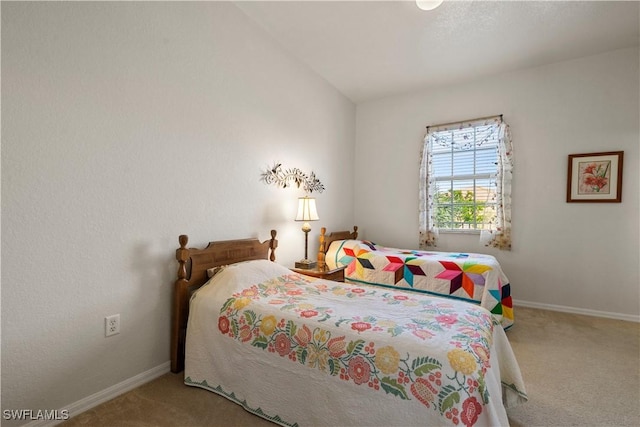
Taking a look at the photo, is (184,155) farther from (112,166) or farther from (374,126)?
(374,126)

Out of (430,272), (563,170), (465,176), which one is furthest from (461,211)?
(430,272)

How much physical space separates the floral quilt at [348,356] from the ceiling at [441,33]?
88.0 inches

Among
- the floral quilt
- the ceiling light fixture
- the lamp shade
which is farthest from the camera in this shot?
the lamp shade

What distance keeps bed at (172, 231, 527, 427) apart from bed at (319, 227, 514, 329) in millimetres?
1113

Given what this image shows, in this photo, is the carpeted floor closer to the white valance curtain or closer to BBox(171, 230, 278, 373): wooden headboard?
BBox(171, 230, 278, 373): wooden headboard

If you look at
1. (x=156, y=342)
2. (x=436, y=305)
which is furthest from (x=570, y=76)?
(x=156, y=342)

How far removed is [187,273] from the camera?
205 cm

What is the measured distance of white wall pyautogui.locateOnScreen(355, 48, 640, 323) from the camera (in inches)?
119

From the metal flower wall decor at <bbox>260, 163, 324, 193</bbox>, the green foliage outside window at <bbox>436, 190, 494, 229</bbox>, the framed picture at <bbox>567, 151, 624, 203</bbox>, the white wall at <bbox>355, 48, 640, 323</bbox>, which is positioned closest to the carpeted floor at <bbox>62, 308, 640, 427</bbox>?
the white wall at <bbox>355, 48, 640, 323</bbox>

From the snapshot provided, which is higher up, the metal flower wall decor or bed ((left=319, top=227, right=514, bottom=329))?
the metal flower wall decor

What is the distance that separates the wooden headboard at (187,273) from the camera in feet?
6.39

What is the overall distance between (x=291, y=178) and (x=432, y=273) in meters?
1.70

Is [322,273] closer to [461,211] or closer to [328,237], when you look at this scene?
[328,237]

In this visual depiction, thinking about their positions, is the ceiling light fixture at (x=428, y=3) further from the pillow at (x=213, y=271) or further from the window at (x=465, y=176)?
the pillow at (x=213, y=271)
